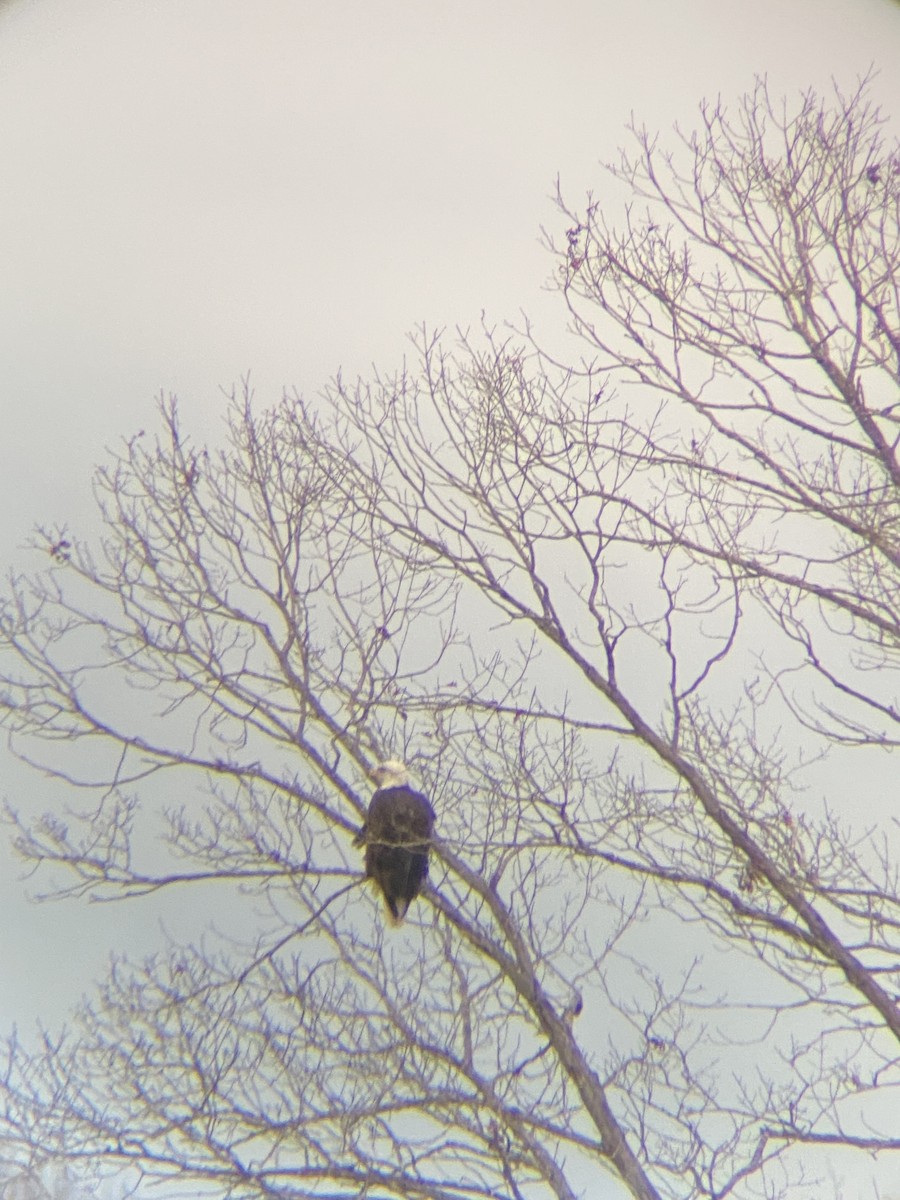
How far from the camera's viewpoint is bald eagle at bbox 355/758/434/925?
3084 millimetres

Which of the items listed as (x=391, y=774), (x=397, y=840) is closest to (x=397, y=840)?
(x=397, y=840)

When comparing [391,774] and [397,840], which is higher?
[391,774]

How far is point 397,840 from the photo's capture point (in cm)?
310

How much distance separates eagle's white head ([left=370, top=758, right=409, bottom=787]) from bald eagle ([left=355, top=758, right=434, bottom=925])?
0.08 meters

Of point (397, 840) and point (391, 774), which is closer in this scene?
point (397, 840)

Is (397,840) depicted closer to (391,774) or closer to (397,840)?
(397,840)

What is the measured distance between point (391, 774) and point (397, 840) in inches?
9.4

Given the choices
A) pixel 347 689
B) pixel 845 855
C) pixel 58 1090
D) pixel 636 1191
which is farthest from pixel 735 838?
pixel 58 1090

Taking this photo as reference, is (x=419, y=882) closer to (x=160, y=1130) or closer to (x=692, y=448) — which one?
(x=160, y=1130)

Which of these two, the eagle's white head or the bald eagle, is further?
the eagle's white head

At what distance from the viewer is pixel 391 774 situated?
3.28 meters

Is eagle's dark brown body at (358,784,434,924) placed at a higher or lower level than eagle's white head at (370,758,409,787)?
lower

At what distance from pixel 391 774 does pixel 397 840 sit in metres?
0.24

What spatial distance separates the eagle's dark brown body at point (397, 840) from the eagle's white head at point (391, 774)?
10 centimetres
